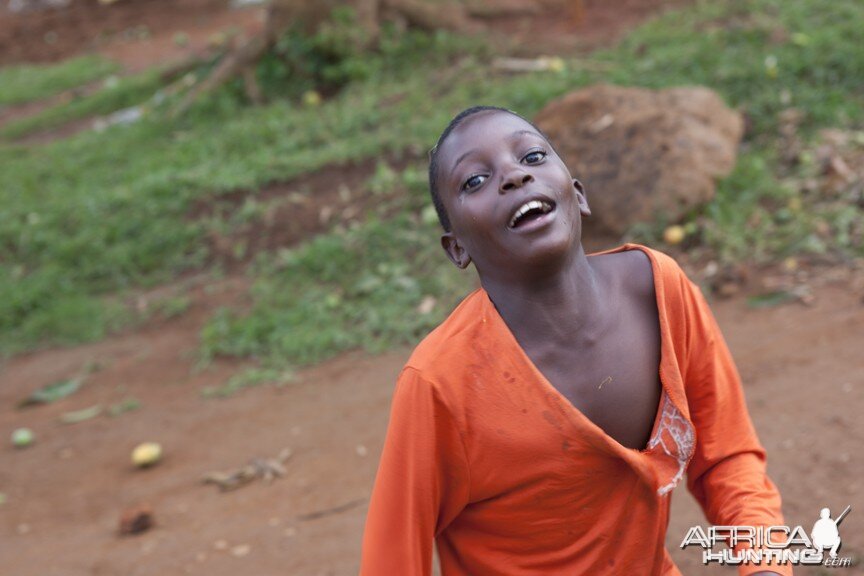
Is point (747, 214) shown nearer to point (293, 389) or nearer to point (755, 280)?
point (755, 280)

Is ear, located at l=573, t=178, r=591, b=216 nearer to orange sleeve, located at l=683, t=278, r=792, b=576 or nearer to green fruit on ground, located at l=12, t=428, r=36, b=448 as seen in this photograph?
orange sleeve, located at l=683, t=278, r=792, b=576

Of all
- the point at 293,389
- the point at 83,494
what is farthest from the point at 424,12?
the point at 83,494

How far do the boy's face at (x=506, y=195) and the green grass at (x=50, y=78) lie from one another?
10.9m

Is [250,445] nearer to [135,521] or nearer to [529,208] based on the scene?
[135,521]

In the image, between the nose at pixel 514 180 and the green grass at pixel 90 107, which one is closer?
the nose at pixel 514 180

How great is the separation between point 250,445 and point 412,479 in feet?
9.53

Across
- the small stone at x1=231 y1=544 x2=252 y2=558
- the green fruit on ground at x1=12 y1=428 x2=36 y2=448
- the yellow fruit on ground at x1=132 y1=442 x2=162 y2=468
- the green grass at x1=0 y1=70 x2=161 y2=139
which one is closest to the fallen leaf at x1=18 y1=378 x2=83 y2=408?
the green fruit on ground at x1=12 y1=428 x2=36 y2=448

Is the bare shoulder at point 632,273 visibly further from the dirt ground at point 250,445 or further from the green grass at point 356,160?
the green grass at point 356,160

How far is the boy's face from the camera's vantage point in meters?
1.74

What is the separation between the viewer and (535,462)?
1.77 m

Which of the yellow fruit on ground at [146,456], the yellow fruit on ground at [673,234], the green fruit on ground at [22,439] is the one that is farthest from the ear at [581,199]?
the green fruit on ground at [22,439]

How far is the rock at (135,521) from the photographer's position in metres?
3.96

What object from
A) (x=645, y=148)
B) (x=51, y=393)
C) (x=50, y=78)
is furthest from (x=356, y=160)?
(x=50, y=78)

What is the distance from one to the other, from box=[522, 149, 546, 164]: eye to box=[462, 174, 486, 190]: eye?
0.27 feet
